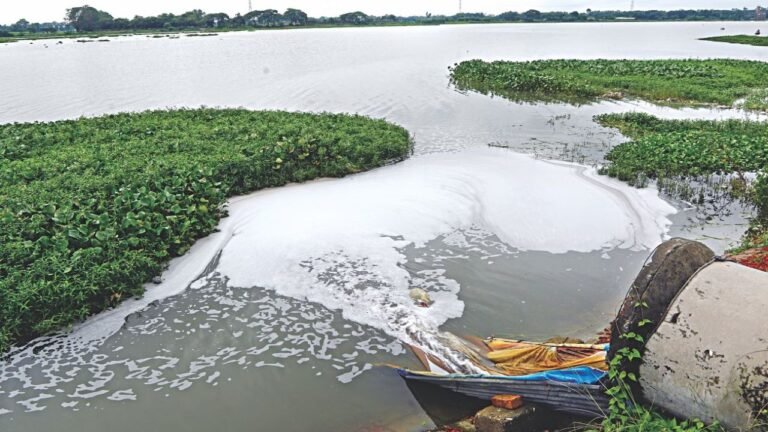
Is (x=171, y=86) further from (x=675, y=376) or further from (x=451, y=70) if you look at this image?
(x=675, y=376)

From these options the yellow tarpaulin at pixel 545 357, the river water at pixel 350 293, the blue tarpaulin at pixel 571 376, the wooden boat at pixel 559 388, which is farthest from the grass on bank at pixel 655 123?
the river water at pixel 350 293

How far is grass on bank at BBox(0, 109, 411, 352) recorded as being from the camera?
7.97 metres

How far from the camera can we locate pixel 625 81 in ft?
100

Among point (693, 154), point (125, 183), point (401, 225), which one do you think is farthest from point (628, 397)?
point (693, 154)

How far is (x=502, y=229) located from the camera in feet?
36.4

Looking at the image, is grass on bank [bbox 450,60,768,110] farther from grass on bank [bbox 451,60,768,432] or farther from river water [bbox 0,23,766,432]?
river water [bbox 0,23,766,432]

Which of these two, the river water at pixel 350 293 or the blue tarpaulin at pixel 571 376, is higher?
the blue tarpaulin at pixel 571 376

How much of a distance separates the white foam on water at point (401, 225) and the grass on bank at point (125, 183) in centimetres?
84

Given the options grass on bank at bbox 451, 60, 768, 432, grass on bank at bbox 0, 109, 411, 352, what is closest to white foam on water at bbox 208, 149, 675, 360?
grass on bank at bbox 0, 109, 411, 352

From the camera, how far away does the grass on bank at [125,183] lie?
797cm

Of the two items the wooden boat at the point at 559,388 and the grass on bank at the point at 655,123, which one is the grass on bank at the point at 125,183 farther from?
the grass on bank at the point at 655,123

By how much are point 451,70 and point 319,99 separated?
1544 centimetres

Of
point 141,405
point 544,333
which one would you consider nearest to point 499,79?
point 544,333

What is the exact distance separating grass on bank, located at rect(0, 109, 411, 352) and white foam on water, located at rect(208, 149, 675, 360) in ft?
2.75
